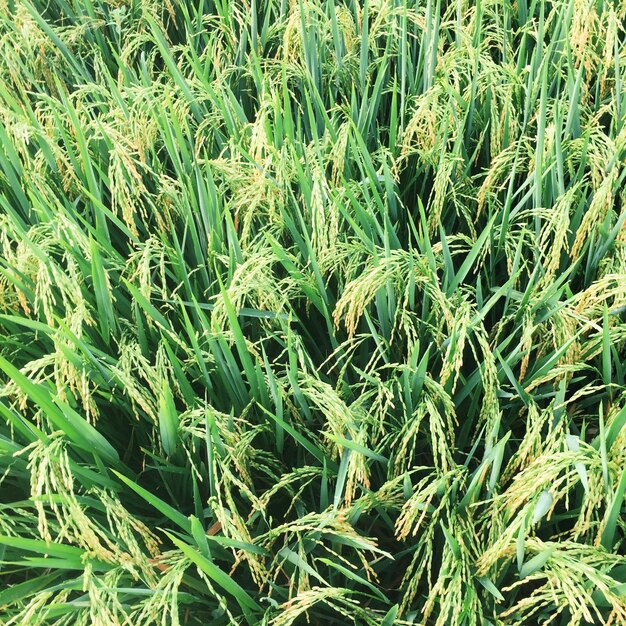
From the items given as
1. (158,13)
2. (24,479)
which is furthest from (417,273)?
(158,13)

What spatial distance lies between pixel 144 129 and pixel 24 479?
0.84 m

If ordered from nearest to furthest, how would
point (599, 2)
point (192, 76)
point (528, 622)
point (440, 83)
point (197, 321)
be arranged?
1. point (528, 622)
2. point (197, 321)
3. point (440, 83)
4. point (599, 2)
5. point (192, 76)

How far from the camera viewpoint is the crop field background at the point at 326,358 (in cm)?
98

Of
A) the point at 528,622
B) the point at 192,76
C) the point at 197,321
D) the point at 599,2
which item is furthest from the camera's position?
the point at 192,76

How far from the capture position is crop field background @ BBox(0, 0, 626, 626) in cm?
98

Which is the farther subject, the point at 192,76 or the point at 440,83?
the point at 192,76

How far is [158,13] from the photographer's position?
7.13ft

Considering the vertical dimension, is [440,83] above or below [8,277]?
above

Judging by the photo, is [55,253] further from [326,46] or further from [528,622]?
[528,622]

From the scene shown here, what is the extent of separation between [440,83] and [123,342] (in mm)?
1001

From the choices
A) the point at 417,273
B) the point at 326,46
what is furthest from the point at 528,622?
the point at 326,46

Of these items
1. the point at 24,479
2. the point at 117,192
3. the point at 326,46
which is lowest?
the point at 24,479

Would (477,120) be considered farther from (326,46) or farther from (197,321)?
(197,321)

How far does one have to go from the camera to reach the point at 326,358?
140 cm
